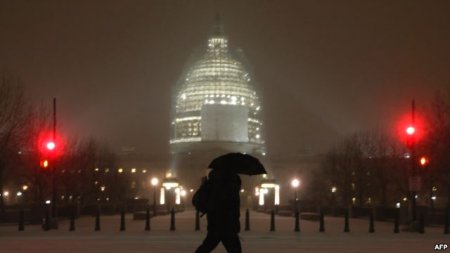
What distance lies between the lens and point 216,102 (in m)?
175

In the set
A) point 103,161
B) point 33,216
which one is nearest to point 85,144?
point 103,161

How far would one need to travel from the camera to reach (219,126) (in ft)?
560

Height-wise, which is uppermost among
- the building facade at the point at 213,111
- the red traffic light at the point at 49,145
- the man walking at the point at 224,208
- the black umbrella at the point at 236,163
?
the building facade at the point at 213,111

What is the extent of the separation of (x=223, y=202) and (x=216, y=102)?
16021 centimetres

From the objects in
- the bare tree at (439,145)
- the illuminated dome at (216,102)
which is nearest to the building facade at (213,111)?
the illuminated dome at (216,102)

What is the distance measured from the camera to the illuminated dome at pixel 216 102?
17112 centimetres

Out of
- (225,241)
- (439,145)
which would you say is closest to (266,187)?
(439,145)

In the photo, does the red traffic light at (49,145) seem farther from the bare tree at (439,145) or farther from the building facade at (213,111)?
the building facade at (213,111)

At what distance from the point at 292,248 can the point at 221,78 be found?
531 ft

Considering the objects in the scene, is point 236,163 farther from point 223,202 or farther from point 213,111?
point 213,111

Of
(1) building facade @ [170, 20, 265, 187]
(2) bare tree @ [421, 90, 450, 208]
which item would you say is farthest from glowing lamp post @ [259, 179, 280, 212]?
(1) building facade @ [170, 20, 265, 187]

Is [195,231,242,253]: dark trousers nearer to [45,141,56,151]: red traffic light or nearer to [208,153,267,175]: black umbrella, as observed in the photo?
[208,153,267,175]: black umbrella

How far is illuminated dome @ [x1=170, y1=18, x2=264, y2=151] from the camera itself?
171125 millimetres

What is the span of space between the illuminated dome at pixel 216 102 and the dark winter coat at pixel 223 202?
15296 centimetres
